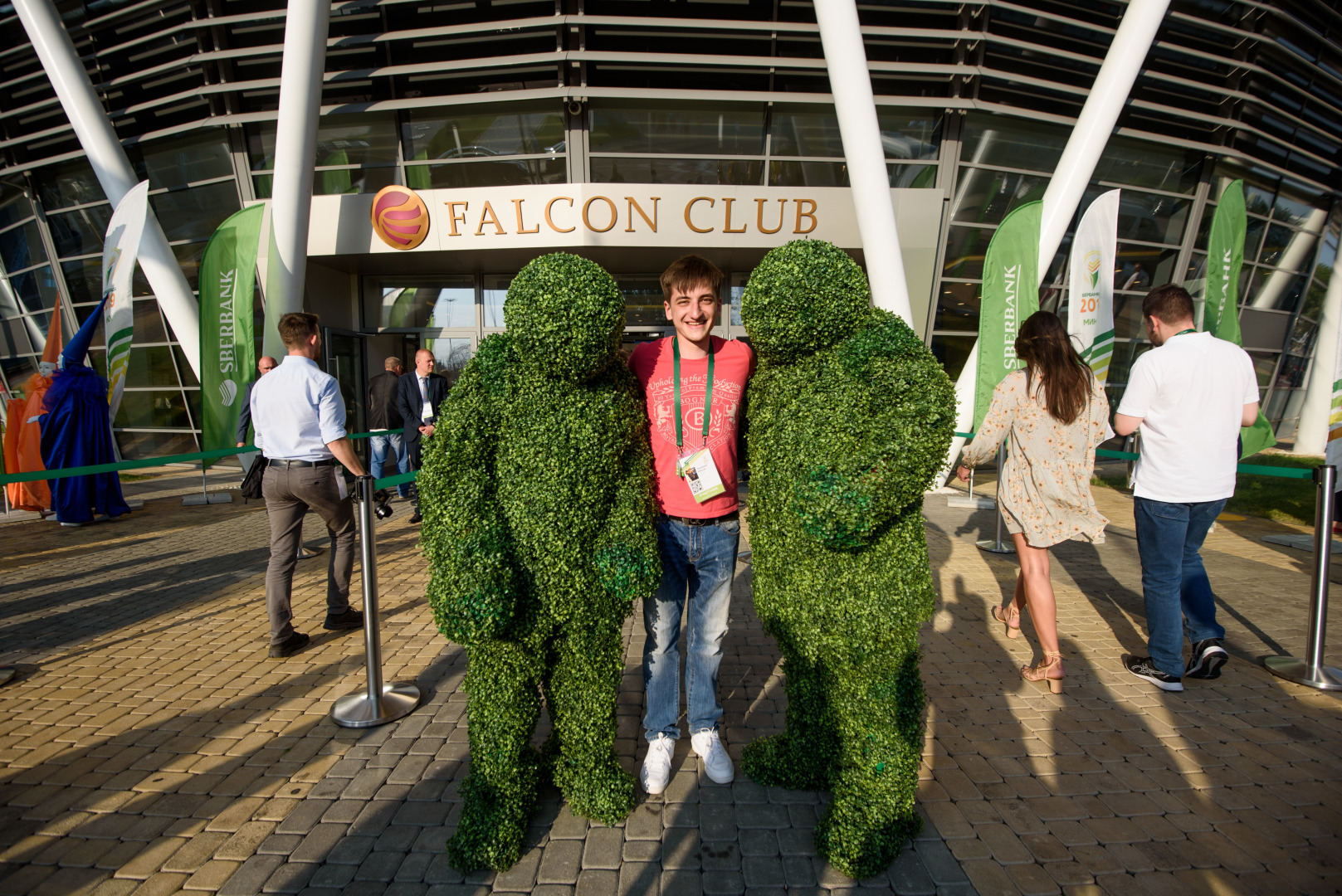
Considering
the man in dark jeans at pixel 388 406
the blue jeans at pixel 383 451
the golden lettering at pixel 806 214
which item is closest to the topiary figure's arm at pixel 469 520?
the man in dark jeans at pixel 388 406

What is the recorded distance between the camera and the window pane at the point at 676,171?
31.5ft

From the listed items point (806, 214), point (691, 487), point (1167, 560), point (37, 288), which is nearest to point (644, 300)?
point (806, 214)

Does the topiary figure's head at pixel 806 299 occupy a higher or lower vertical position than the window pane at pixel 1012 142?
lower

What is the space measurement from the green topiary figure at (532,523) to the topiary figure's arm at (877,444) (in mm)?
602

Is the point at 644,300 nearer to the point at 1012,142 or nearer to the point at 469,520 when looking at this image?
the point at 1012,142

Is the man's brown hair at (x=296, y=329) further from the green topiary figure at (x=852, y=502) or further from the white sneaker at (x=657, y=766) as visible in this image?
the white sneaker at (x=657, y=766)

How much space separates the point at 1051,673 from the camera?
322cm

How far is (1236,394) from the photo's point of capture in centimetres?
307

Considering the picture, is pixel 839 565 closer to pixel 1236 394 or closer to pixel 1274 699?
pixel 1236 394

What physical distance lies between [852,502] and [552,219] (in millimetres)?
8209

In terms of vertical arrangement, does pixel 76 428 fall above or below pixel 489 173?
below

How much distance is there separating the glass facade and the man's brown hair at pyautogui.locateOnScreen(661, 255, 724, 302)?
643 centimetres

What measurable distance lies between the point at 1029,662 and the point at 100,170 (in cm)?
1220

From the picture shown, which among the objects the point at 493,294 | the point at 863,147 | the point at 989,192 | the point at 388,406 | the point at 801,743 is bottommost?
the point at 801,743
